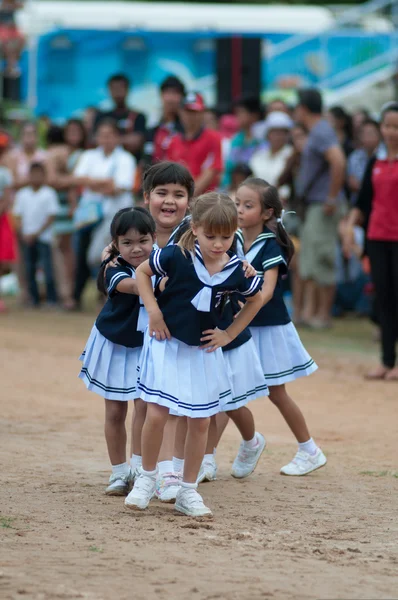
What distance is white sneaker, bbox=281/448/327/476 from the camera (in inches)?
238

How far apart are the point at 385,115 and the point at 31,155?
6.76m

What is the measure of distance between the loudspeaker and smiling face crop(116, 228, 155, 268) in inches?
431

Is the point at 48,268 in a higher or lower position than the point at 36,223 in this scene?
lower

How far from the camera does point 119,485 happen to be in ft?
17.9

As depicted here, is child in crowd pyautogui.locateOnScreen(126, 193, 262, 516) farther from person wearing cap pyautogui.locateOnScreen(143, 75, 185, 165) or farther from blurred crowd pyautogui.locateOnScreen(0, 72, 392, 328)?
person wearing cap pyautogui.locateOnScreen(143, 75, 185, 165)

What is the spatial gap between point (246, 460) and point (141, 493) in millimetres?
997

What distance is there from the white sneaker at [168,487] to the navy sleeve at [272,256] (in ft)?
3.89

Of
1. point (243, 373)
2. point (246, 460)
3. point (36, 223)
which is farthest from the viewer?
point (36, 223)

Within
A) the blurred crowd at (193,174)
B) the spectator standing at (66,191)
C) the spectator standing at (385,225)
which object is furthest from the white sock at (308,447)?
the spectator standing at (66,191)

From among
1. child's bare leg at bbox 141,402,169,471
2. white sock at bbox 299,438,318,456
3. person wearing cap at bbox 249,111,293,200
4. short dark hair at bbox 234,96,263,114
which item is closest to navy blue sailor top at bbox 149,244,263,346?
child's bare leg at bbox 141,402,169,471

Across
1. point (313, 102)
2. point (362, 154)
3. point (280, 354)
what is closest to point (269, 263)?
point (280, 354)

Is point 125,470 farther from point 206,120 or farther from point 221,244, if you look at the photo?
point 206,120

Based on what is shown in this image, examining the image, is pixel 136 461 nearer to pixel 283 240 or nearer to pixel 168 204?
pixel 168 204

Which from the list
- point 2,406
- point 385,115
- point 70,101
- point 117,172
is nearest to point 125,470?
point 2,406
